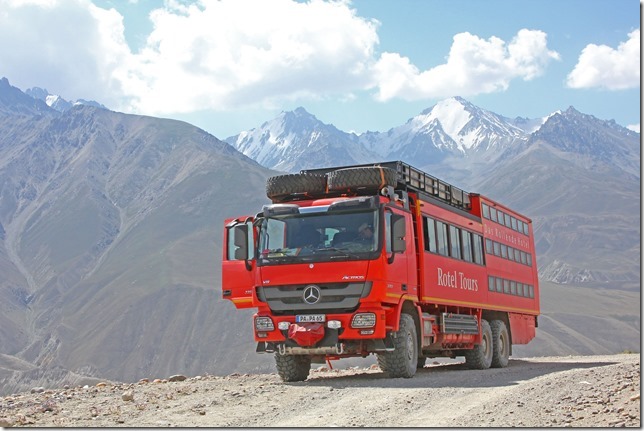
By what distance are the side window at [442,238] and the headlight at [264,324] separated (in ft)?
16.6

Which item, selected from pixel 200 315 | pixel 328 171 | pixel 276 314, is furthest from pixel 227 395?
pixel 200 315

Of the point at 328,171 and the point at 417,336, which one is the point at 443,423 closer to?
the point at 417,336

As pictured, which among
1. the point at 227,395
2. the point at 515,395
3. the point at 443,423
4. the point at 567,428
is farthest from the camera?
the point at 227,395

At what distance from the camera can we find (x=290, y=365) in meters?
18.3

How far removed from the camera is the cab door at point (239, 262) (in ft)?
58.3

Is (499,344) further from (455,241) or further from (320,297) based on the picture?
(320,297)

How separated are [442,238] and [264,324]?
18.3ft

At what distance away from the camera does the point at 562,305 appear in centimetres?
17525

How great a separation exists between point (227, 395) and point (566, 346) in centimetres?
13566

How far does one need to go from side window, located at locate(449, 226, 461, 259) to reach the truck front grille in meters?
5.29

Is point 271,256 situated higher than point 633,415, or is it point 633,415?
point 271,256

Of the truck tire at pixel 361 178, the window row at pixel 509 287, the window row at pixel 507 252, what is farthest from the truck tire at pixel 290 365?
the window row at pixel 507 252

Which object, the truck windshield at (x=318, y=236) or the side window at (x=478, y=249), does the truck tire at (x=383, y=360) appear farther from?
the side window at (x=478, y=249)

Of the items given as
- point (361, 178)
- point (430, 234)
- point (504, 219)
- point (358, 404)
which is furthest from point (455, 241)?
point (358, 404)
